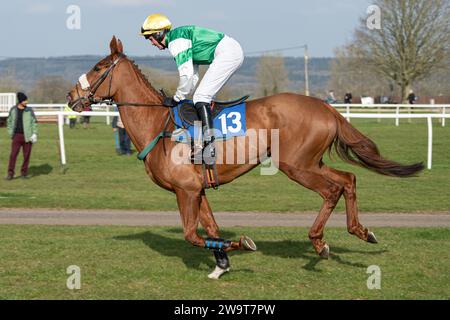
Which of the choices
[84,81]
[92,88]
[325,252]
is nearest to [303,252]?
[325,252]

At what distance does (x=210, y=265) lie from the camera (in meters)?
7.11

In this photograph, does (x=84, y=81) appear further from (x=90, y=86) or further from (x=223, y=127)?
(x=223, y=127)

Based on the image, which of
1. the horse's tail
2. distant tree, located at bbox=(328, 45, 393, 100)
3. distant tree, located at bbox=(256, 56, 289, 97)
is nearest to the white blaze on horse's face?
the horse's tail

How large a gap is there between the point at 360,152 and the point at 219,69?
5.63 feet

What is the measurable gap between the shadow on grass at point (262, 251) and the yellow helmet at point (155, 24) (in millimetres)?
2395

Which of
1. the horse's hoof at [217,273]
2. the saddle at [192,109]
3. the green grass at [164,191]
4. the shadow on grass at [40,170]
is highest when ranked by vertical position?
the saddle at [192,109]

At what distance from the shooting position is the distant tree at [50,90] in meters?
60.8

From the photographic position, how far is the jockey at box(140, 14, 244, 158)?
6.55 meters

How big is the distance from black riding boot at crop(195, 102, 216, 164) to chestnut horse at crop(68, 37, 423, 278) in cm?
9

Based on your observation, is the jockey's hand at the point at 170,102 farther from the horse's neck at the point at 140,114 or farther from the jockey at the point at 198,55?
the horse's neck at the point at 140,114

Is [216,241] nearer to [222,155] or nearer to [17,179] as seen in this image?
[222,155]

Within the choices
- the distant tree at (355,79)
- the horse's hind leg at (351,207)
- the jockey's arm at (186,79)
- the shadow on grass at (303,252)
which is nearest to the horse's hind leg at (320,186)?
the horse's hind leg at (351,207)

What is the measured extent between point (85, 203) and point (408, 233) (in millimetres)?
5620
